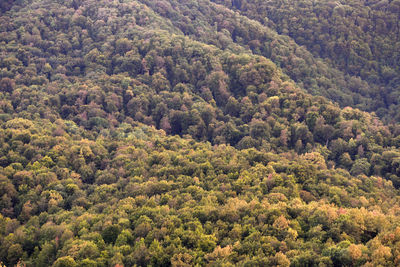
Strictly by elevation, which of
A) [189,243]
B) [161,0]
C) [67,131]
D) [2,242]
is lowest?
[67,131]

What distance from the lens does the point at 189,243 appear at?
3161cm

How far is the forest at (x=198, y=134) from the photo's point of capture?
32.0 m

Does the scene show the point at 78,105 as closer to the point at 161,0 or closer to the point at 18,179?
the point at 18,179

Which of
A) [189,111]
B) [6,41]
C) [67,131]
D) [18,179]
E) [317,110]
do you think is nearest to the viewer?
[18,179]

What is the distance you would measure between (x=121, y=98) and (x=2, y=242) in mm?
43445

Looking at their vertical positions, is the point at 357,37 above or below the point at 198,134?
above

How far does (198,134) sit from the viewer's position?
70.5m

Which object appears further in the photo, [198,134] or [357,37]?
[357,37]

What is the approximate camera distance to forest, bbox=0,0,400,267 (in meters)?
32.0

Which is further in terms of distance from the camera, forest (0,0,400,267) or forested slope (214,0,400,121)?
forested slope (214,0,400,121)

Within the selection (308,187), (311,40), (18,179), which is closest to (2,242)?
(18,179)

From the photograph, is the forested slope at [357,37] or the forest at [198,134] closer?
the forest at [198,134]

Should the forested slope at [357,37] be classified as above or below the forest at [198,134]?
above

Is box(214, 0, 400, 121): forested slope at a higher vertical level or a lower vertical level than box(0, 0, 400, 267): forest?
higher
